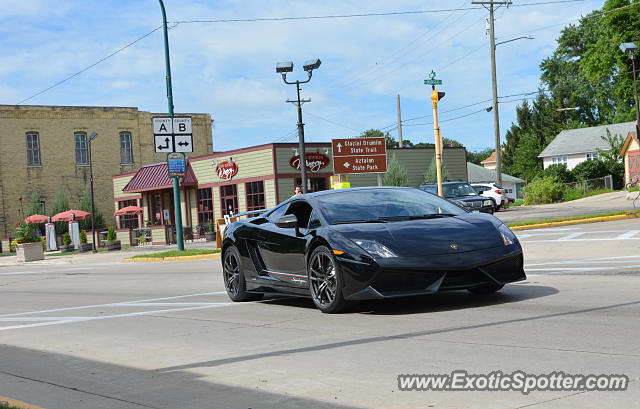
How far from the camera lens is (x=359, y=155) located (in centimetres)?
3928

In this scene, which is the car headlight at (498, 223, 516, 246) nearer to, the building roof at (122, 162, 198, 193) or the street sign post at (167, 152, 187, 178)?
the street sign post at (167, 152, 187, 178)

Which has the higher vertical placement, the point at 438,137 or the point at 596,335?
the point at 438,137

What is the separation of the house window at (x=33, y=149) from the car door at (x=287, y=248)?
55.1m

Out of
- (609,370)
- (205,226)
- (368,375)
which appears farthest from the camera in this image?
(205,226)

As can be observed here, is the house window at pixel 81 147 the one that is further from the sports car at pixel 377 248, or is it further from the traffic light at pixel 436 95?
the sports car at pixel 377 248

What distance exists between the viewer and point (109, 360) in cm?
652

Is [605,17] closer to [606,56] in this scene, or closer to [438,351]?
[606,56]

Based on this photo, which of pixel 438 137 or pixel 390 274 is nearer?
pixel 390 274

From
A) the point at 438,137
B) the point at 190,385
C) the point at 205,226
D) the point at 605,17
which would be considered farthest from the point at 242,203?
the point at 190,385

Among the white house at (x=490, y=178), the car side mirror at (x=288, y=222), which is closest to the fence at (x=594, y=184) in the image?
the white house at (x=490, y=178)

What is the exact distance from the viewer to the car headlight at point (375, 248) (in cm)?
760

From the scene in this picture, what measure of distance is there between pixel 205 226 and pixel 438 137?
2425 centimetres

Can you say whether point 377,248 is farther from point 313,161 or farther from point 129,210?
point 129,210

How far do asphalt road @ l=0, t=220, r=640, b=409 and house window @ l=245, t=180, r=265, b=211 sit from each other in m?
30.4
